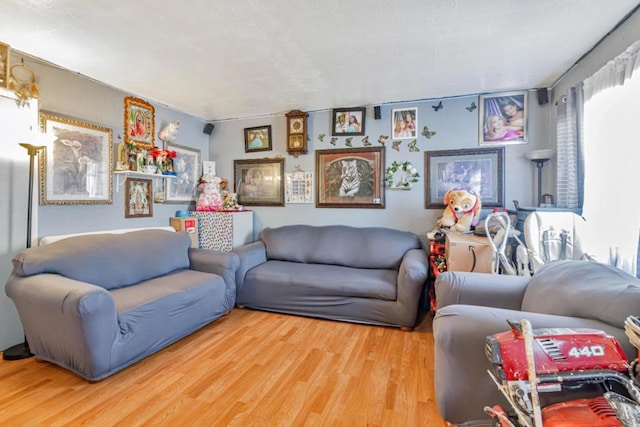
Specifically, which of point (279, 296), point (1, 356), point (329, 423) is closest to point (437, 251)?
point (279, 296)

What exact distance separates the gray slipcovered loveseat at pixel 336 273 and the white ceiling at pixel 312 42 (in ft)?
5.25

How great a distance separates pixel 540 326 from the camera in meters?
1.05

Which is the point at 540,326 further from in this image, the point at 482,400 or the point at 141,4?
the point at 141,4

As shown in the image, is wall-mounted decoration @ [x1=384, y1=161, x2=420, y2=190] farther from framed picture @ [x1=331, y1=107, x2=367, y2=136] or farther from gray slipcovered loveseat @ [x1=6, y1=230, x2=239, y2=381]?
gray slipcovered loveseat @ [x1=6, y1=230, x2=239, y2=381]

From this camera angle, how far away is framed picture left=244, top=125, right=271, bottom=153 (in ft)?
12.3

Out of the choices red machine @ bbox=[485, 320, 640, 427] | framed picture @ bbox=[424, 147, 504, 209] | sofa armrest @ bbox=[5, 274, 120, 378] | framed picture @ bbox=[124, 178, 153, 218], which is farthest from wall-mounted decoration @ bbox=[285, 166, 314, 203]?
red machine @ bbox=[485, 320, 640, 427]

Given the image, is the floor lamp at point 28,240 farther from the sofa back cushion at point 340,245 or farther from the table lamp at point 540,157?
the table lamp at point 540,157

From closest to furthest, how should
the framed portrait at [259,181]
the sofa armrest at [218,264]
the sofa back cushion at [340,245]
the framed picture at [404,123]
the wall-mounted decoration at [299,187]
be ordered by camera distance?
1. the sofa armrest at [218,264]
2. the sofa back cushion at [340,245]
3. the framed picture at [404,123]
4. the wall-mounted decoration at [299,187]
5. the framed portrait at [259,181]

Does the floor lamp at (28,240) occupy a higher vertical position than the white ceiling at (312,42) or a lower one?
lower

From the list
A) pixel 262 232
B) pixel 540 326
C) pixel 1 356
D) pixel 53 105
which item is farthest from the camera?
pixel 262 232

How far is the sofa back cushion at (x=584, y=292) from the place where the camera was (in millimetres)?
1019

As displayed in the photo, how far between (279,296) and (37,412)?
Result: 1745 millimetres

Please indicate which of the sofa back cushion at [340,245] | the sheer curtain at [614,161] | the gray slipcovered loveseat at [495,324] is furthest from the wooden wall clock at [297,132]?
the gray slipcovered loveseat at [495,324]

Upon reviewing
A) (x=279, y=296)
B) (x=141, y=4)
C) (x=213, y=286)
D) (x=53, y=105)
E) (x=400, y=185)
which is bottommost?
(x=279, y=296)
